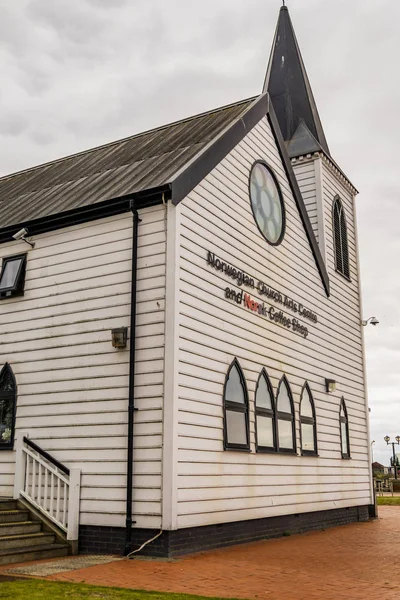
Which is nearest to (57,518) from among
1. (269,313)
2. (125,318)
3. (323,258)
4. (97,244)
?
(125,318)

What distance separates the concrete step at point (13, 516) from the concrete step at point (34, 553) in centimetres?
82

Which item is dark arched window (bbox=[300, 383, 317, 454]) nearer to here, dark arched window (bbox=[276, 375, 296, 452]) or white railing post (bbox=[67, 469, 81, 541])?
dark arched window (bbox=[276, 375, 296, 452])

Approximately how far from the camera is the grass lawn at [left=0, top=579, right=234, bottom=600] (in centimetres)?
631

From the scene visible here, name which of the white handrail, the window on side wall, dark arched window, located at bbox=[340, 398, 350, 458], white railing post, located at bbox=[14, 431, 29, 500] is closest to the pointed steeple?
dark arched window, located at bbox=[340, 398, 350, 458]

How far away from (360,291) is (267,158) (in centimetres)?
742

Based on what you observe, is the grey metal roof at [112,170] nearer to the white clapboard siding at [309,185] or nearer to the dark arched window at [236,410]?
the dark arched window at [236,410]

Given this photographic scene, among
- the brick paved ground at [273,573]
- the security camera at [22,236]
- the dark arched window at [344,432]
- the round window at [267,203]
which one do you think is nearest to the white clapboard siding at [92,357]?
the security camera at [22,236]

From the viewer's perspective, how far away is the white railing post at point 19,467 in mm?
10664

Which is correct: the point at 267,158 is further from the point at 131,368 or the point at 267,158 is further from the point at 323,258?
the point at 131,368

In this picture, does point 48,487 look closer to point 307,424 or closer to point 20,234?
point 20,234

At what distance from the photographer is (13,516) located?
10086mm

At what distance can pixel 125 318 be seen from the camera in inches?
413

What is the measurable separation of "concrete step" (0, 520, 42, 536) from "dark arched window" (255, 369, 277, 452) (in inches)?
173

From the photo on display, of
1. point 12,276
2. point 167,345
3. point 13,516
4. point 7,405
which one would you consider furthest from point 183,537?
point 12,276
